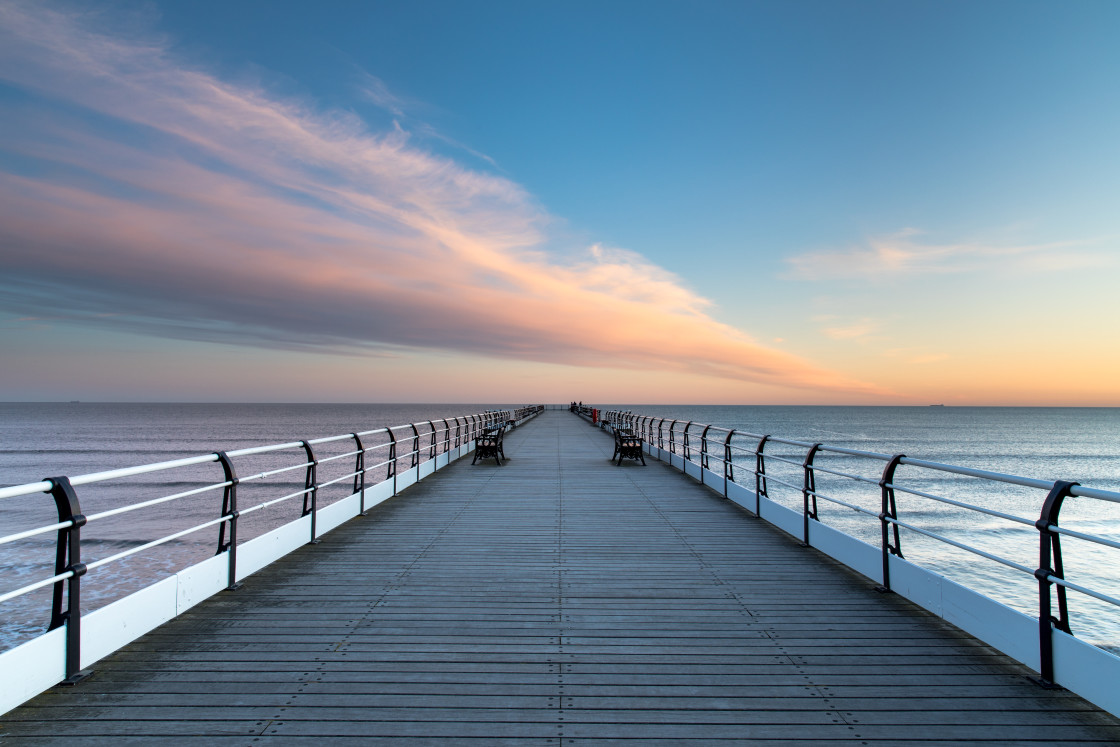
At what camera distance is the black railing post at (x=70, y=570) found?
3.24 m

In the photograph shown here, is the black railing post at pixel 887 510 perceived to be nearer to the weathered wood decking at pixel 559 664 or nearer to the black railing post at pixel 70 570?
the weathered wood decking at pixel 559 664

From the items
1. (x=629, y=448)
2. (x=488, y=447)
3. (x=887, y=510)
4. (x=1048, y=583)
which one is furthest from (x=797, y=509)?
(x=1048, y=583)

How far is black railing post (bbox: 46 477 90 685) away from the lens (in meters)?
3.24

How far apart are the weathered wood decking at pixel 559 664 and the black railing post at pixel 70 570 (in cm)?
16

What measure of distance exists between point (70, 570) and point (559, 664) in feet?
9.22

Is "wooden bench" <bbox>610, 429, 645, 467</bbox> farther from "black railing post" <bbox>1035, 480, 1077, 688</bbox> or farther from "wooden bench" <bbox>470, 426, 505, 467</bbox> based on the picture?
"black railing post" <bbox>1035, 480, 1077, 688</bbox>

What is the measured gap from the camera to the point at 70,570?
3.29 meters

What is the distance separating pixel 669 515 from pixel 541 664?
197 inches

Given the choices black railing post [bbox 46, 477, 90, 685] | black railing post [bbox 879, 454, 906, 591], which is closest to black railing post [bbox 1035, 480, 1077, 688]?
black railing post [bbox 879, 454, 906, 591]

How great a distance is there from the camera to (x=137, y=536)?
1812 cm

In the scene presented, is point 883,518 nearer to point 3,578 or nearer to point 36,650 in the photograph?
point 36,650

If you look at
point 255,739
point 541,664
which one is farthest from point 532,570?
point 255,739

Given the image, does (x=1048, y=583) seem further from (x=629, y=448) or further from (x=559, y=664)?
(x=629, y=448)

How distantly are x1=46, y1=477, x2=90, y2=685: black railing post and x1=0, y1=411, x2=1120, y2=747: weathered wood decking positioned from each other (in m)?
0.16
